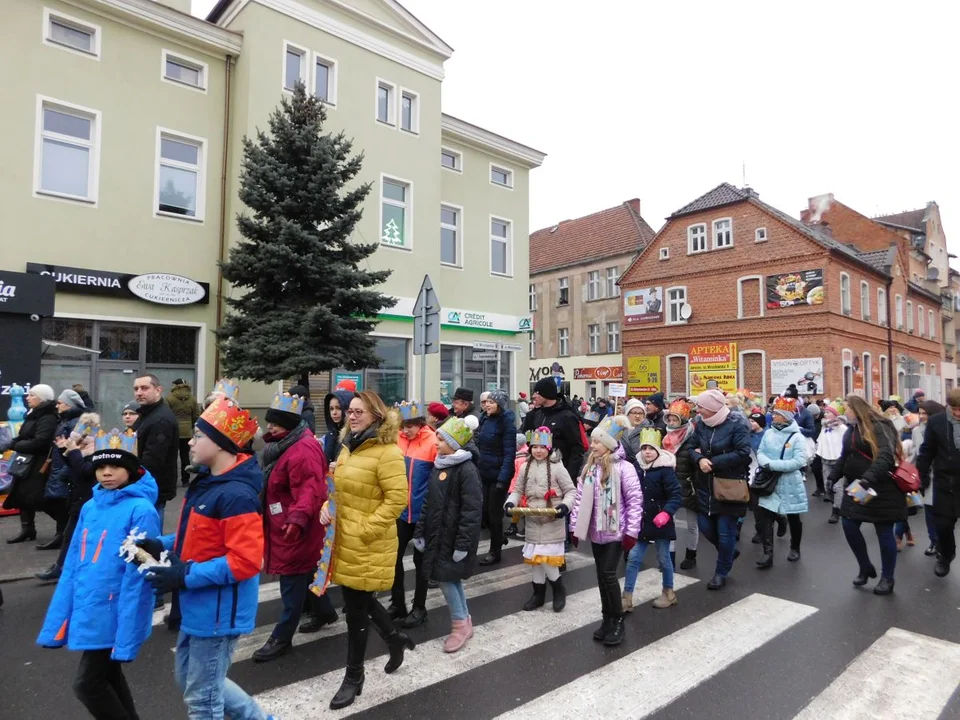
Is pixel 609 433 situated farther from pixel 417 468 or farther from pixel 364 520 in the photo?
pixel 364 520

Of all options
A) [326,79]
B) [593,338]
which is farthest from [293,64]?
[593,338]

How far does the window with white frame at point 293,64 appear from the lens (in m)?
15.1

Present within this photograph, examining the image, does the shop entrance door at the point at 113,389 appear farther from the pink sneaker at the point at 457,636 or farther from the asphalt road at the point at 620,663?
the pink sneaker at the point at 457,636

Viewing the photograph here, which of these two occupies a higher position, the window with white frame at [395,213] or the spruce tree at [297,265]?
the window with white frame at [395,213]

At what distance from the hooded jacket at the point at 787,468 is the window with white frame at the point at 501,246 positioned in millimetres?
14082

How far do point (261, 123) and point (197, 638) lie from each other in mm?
14074

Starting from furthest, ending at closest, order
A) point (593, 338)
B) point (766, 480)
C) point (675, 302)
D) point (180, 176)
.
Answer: point (593, 338)
point (675, 302)
point (180, 176)
point (766, 480)

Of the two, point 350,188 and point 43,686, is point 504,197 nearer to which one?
point 350,188

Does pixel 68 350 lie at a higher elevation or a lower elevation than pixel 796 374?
lower

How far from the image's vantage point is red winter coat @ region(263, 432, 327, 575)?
4168 millimetres

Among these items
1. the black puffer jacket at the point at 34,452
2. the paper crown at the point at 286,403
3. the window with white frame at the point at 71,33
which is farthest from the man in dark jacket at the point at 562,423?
the window with white frame at the point at 71,33

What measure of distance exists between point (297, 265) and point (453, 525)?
27.0 feet

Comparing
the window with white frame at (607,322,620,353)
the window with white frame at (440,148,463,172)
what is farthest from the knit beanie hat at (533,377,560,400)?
the window with white frame at (607,322,620,353)

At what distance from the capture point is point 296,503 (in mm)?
4172
